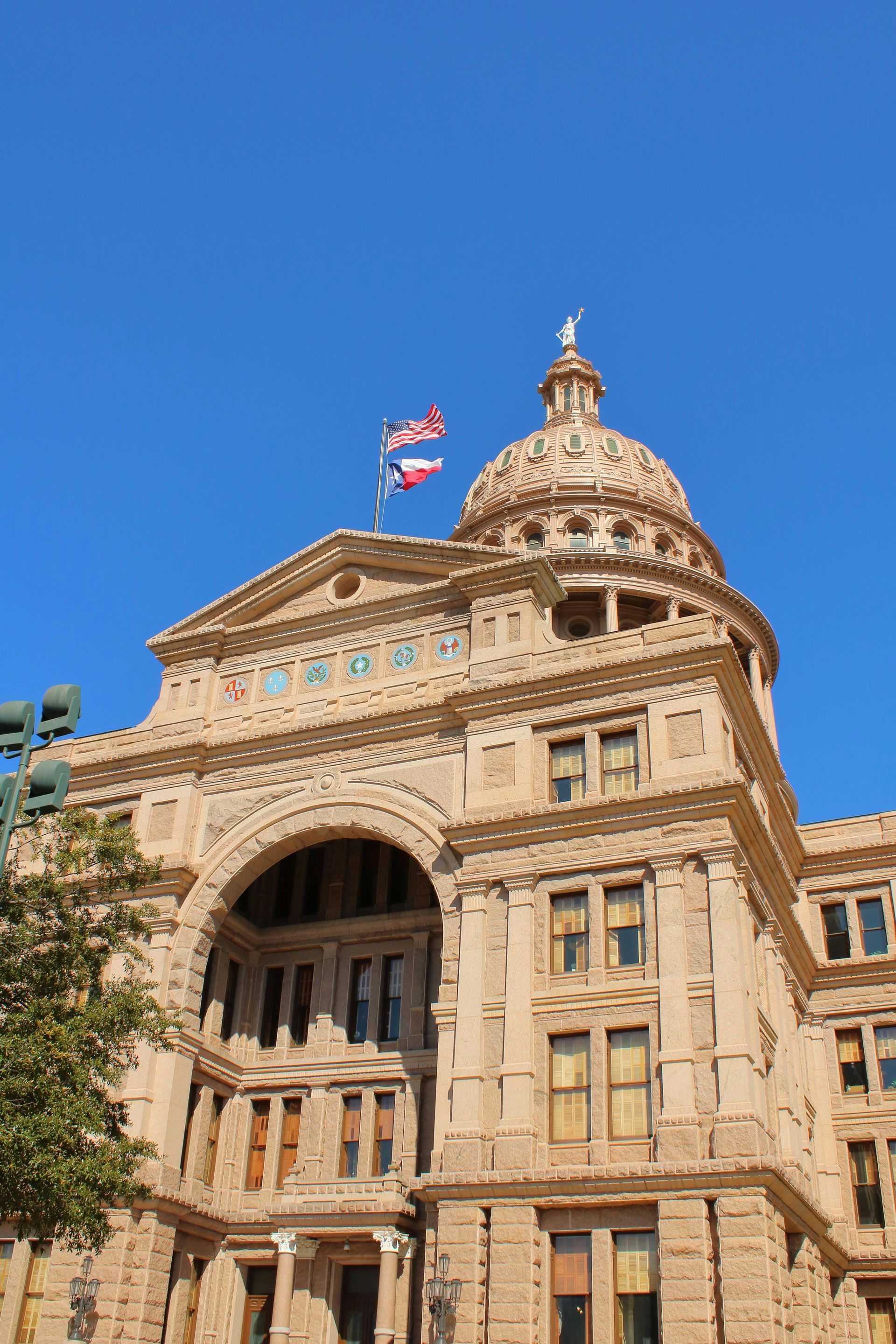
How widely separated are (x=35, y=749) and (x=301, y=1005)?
23190mm

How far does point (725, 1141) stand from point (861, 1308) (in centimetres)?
1421

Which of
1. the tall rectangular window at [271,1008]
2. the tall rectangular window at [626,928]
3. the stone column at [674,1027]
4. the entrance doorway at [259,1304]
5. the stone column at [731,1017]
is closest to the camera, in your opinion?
the stone column at [731,1017]

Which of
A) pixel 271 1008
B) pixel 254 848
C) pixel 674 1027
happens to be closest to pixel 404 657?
pixel 254 848

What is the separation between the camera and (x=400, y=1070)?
34125mm

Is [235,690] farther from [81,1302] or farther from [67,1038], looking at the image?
[81,1302]

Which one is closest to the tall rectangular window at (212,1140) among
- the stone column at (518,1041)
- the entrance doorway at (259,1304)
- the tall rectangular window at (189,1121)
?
the tall rectangular window at (189,1121)

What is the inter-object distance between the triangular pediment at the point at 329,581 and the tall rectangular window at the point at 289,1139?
45.7ft

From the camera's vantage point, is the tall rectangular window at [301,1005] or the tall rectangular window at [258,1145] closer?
the tall rectangular window at [258,1145]

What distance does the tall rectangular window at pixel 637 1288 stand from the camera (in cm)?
2428

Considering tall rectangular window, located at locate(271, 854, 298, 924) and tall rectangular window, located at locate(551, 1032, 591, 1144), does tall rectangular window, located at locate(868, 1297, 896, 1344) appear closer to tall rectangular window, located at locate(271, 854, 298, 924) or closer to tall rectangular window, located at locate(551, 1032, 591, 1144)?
tall rectangular window, located at locate(551, 1032, 591, 1144)

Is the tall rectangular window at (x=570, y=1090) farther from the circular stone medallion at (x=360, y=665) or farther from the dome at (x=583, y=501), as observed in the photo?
the dome at (x=583, y=501)

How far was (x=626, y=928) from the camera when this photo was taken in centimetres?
2850

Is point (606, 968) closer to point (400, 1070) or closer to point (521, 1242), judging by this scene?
point (521, 1242)

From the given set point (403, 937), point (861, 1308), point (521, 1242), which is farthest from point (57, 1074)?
point (861, 1308)
